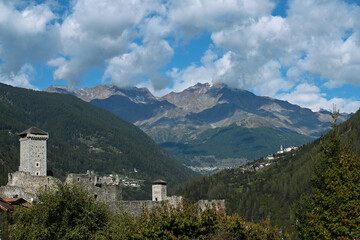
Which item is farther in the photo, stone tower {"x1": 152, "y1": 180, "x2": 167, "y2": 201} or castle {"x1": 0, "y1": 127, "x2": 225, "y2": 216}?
stone tower {"x1": 152, "y1": 180, "x2": 167, "y2": 201}

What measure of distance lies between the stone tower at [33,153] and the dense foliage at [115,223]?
31446 millimetres

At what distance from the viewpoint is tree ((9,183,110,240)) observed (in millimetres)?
45625

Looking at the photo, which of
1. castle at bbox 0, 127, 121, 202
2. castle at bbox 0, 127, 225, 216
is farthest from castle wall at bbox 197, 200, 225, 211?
castle at bbox 0, 127, 121, 202

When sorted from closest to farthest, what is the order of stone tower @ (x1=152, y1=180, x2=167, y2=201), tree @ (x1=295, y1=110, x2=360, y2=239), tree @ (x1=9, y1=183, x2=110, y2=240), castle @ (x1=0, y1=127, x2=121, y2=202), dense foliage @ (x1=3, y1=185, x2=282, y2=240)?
1. tree @ (x1=295, y1=110, x2=360, y2=239)
2. dense foliage @ (x1=3, y1=185, x2=282, y2=240)
3. tree @ (x1=9, y1=183, x2=110, y2=240)
4. castle @ (x1=0, y1=127, x2=121, y2=202)
5. stone tower @ (x1=152, y1=180, x2=167, y2=201)

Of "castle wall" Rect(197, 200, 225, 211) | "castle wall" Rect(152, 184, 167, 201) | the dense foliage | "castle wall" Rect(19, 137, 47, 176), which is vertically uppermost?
"castle wall" Rect(19, 137, 47, 176)

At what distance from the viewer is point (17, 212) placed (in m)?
48.4

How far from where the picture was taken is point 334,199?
38312 mm

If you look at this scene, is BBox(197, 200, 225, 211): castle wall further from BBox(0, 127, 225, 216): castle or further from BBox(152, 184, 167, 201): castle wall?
BBox(152, 184, 167, 201): castle wall

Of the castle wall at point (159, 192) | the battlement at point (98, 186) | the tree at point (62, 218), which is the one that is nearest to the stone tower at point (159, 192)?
the castle wall at point (159, 192)

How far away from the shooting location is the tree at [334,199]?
36906 mm

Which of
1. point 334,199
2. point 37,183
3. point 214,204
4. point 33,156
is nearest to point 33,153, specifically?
point 33,156

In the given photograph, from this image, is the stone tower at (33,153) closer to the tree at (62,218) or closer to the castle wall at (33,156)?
the castle wall at (33,156)

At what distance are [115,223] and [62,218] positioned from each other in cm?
535

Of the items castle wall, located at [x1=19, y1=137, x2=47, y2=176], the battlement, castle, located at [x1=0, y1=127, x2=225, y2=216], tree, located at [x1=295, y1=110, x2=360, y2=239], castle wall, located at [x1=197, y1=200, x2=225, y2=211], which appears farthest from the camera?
castle wall, located at [x1=19, y1=137, x2=47, y2=176]
